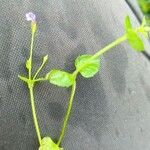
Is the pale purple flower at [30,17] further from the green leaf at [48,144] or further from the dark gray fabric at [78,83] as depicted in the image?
the green leaf at [48,144]

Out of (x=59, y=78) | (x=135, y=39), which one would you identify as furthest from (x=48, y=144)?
(x=135, y=39)

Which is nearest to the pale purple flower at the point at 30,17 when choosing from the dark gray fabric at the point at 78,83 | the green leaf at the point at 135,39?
the dark gray fabric at the point at 78,83

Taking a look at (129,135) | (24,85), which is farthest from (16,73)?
(129,135)

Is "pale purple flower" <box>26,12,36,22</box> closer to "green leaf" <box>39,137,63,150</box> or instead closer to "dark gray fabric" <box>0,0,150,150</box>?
"dark gray fabric" <box>0,0,150,150</box>

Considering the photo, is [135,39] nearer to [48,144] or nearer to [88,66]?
[88,66]

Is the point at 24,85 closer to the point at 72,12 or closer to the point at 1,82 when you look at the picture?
the point at 1,82

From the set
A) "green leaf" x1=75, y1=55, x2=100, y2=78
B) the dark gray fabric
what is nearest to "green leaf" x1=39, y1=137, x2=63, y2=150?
the dark gray fabric

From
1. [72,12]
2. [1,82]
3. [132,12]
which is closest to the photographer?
[1,82]
